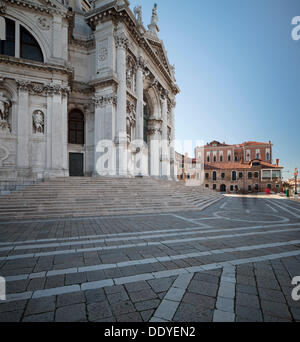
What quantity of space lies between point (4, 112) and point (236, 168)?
45.3 metres

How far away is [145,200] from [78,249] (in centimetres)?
701

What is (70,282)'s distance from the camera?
272 centimetres

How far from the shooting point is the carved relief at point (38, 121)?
47.0 feet

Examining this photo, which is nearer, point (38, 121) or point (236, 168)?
point (38, 121)

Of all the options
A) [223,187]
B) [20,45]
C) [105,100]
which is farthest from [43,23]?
[223,187]

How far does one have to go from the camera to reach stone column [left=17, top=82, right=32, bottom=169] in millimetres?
13727

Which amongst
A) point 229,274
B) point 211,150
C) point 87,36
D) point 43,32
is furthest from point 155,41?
point 211,150

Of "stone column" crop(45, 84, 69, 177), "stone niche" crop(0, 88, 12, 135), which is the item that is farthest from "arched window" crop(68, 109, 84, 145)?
"stone niche" crop(0, 88, 12, 135)

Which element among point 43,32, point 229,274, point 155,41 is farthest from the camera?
point 155,41

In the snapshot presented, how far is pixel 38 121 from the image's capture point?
1434cm

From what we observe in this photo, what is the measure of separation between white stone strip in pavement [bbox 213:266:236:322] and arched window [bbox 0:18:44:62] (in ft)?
64.4

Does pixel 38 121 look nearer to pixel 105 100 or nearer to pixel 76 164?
pixel 76 164

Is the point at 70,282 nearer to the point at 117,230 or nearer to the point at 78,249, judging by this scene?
the point at 78,249
